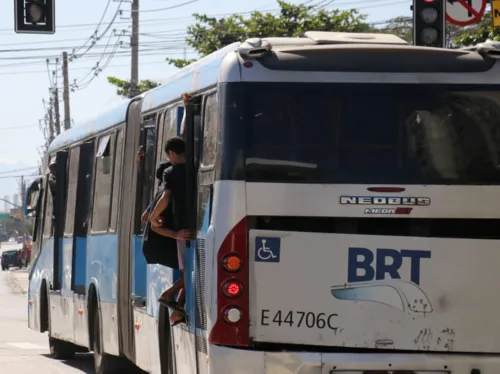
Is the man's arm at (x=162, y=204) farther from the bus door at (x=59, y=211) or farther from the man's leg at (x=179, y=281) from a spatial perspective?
the bus door at (x=59, y=211)

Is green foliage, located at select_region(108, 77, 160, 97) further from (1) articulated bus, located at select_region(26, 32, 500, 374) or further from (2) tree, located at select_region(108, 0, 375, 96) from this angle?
(1) articulated bus, located at select_region(26, 32, 500, 374)

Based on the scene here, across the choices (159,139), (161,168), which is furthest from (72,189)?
(161,168)

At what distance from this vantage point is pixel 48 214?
710 inches

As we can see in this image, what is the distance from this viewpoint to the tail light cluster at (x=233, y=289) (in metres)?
8.54

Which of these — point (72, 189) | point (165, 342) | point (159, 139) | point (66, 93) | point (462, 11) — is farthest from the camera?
point (66, 93)

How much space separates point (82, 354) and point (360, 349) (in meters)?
10.9

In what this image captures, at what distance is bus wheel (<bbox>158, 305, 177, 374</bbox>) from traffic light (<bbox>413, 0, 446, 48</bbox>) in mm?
6237

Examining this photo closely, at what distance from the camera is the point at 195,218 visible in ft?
31.0

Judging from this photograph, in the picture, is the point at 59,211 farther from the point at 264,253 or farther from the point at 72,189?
the point at 264,253

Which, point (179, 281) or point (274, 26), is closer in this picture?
point (179, 281)

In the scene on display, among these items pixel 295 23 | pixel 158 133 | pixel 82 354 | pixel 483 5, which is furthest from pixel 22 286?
pixel 158 133

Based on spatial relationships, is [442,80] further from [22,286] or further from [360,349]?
[22,286]

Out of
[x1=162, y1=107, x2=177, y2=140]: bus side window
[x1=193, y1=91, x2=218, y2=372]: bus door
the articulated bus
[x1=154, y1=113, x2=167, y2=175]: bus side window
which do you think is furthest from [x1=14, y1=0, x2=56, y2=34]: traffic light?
the articulated bus

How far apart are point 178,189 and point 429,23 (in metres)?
6.97
